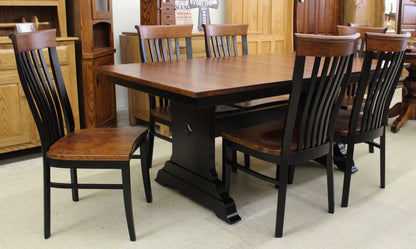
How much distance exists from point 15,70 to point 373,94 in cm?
236

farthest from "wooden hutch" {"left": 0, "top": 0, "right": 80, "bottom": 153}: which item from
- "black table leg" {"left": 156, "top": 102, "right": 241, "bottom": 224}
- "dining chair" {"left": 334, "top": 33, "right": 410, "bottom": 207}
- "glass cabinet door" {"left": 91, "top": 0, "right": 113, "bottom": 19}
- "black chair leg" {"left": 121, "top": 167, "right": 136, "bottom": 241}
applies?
"dining chair" {"left": 334, "top": 33, "right": 410, "bottom": 207}

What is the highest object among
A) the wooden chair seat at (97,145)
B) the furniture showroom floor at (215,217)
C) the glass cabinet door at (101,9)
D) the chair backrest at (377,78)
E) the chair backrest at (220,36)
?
the glass cabinet door at (101,9)

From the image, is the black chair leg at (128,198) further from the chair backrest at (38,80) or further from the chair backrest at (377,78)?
the chair backrest at (377,78)

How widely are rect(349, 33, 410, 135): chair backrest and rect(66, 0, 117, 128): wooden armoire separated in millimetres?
2013

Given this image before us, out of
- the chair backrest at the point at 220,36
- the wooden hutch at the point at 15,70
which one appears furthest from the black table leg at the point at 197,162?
the wooden hutch at the point at 15,70

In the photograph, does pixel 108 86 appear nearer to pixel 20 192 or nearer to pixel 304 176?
pixel 20 192

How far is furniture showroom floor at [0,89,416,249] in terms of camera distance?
79.8 inches

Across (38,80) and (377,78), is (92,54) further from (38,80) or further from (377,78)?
(377,78)

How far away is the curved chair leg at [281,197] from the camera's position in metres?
2.01

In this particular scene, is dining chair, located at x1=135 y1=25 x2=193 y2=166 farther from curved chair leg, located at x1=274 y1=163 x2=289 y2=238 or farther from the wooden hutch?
curved chair leg, located at x1=274 y1=163 x2=289 y2=238

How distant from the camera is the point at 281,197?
2033 millimetres

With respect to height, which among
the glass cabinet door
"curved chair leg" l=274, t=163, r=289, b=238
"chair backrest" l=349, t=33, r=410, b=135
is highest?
the glass cabinet door

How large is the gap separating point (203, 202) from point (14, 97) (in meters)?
1.62

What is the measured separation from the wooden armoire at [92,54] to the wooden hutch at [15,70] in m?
0.11
